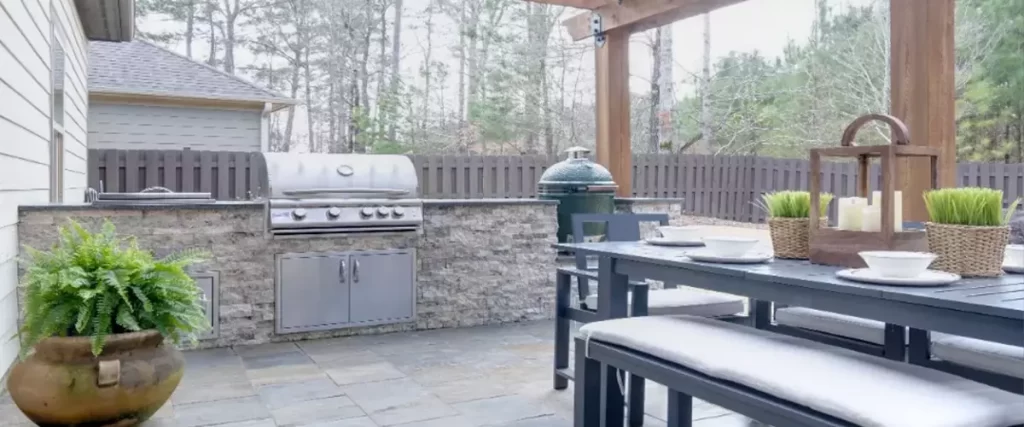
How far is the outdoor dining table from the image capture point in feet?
5.39

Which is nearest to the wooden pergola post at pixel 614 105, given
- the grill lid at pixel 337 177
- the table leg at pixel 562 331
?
the grill lid at pixel 337 177

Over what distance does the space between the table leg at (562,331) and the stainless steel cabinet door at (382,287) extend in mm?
1566

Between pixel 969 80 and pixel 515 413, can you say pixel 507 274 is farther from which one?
pixel 969 80

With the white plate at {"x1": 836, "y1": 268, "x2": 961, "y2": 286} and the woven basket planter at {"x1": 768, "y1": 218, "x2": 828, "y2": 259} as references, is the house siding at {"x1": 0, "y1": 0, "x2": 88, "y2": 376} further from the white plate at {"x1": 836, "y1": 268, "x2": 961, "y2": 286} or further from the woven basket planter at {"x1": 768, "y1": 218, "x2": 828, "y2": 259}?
the white plate at {"x1": 836, "y1": 268, "x2": 961, "y2": 286}

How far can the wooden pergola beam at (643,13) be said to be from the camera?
212 inches

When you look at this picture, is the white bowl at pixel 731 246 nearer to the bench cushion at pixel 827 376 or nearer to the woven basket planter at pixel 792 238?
the woven basket planter at pixel 792 238

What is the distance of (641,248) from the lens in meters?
2.92

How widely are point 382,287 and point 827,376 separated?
3334mm

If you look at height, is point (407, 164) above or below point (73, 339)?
above

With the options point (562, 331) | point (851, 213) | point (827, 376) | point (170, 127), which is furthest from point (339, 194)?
point (170, 127)

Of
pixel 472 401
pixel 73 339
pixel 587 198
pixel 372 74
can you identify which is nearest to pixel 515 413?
pixel 472 401

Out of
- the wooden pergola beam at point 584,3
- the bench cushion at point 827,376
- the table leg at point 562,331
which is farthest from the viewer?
the wooden pergola beam at point 584,3

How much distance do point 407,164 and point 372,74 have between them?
33.2 feet

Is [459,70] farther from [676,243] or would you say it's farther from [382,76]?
[676,243]
